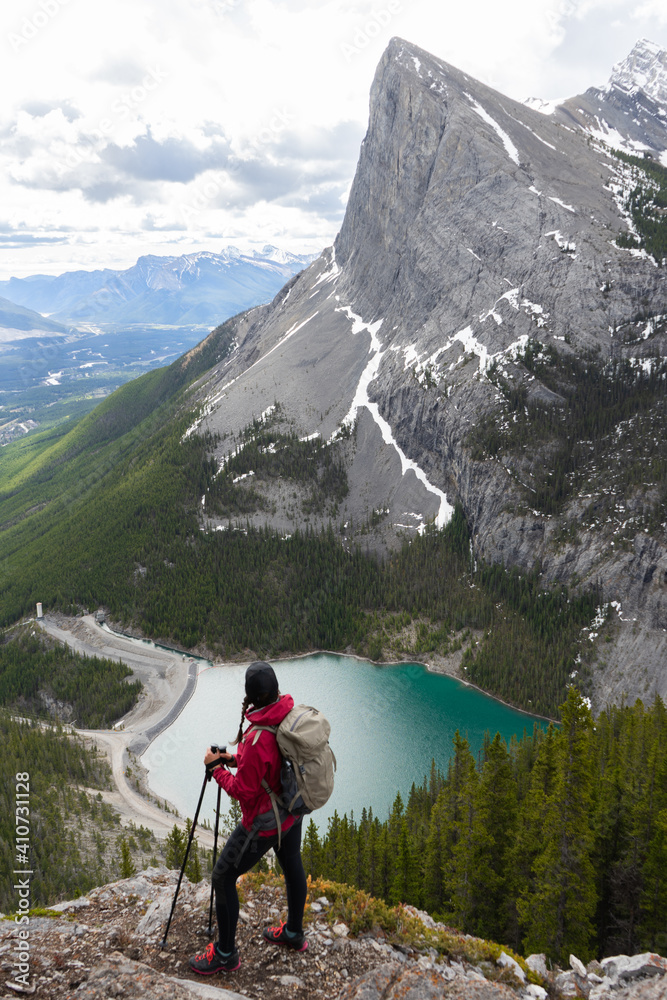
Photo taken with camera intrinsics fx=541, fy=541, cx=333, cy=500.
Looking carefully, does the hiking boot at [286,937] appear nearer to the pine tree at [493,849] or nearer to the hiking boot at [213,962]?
the hiking boot at [213,962]

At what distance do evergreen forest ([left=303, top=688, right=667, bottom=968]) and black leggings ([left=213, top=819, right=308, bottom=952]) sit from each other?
1302cm

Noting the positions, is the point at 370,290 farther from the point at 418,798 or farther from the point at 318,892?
the point at 318,892

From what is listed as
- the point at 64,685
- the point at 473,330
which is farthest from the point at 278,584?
the point at 473,330

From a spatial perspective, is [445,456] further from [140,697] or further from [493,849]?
[493,849]

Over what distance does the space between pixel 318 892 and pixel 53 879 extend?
41.8m

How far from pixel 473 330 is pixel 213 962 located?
374 ft

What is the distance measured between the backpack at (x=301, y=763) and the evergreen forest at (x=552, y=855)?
44.6 feet

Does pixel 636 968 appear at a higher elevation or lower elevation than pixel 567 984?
higher

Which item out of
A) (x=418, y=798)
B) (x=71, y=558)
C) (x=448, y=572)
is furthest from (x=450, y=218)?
(x=418, y=798)

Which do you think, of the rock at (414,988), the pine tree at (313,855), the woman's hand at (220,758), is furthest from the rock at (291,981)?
the pine tree at (313,855)

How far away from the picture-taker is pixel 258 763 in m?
7.33

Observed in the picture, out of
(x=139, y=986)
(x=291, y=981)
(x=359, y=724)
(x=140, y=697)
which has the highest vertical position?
(x=139, y=986)

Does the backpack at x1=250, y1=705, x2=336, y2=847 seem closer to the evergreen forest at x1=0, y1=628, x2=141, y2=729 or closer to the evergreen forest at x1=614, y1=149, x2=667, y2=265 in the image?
the evergreen forest at x1=0, y1=628, x2=141, y2=729

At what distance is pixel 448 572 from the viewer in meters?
92.6
